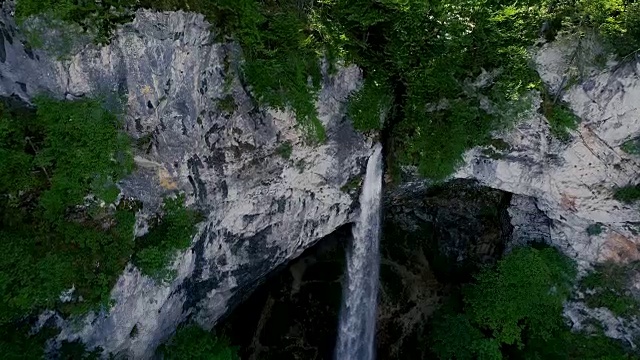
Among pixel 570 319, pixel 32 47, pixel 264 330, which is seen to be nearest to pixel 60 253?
pixel 32 47

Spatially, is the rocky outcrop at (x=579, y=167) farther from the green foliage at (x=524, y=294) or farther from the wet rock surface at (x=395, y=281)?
the wet rock surface at (x=395, y=281)

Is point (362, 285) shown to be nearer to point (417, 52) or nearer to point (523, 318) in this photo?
point (523, 318)

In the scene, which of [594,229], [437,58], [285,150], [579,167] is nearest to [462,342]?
[594,229]

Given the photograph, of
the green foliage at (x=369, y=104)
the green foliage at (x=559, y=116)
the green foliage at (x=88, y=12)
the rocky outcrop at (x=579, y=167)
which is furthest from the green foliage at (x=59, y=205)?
the green foliage at (x=559, y=116)

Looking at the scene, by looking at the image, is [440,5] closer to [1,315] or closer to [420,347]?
[1,315]

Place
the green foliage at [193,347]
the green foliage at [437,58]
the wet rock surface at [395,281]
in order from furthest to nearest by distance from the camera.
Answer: the wet rock surface at [395,281] → the green foliage at [193,347] → the green foliage at [437,58]

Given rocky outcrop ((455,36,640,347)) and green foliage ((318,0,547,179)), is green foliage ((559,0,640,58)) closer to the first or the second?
rocky outcrop ((455,36,640,347))
